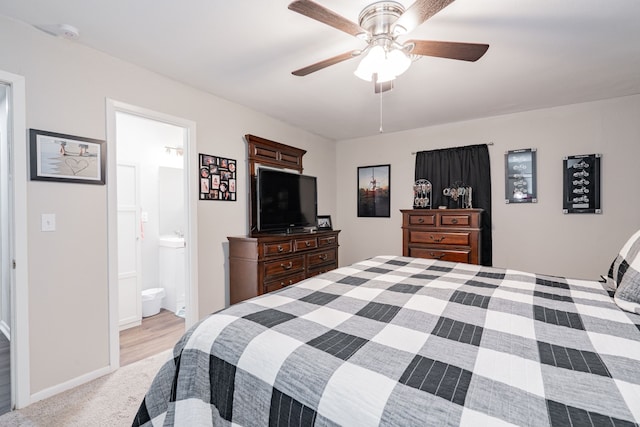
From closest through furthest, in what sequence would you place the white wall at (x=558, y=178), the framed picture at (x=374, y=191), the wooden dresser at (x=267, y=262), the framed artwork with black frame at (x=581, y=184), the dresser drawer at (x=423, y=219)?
1. the wooden dresser at (x=267, y=262)
2. the white wall at (x=558, y=178)
3. the framed artwork with black frame at (x=581, y=184)
4. the dresser drawer at (x=423, y=219)
5. the framed picture at (x=374, y=191)

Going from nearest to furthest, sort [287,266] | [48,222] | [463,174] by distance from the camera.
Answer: [48,222], [287,266], [463,174]

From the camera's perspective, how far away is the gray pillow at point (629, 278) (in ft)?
4.07

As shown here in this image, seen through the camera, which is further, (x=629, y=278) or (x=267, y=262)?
(x=267, y=262)

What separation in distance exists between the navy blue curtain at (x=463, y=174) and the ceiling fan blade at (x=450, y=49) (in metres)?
2.46

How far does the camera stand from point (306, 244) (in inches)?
140

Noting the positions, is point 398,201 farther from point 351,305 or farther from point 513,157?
point 351,305

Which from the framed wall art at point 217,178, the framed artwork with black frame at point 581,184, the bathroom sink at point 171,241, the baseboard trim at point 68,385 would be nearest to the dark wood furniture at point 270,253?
the framed wall art at point 217,178

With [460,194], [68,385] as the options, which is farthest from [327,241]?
[68,385]

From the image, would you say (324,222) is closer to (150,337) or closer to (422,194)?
(422,194)

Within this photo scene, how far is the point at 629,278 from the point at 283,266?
2.64 meters

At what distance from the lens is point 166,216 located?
13.1 ft

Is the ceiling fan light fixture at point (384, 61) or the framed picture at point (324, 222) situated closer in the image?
the ceiling fan light fixture at point (384, 61)

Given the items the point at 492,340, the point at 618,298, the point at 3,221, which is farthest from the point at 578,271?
the point at 3,221

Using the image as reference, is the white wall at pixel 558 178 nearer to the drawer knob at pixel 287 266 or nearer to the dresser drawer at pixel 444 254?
the dresser drawer at pixel 444 254
